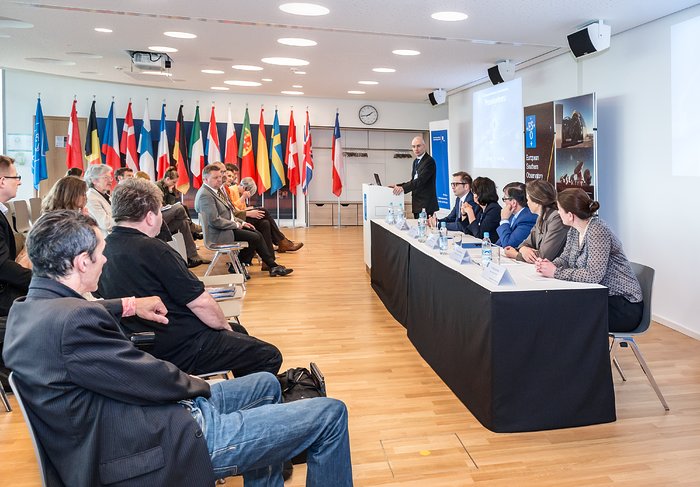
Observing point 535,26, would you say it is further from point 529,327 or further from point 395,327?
point 529,327

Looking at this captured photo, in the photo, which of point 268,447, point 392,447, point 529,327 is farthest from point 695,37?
point 268,447

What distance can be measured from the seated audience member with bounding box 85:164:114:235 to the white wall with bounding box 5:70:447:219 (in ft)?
19.9

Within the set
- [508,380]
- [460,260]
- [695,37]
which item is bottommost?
[508,380]

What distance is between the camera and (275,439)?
6.39ft

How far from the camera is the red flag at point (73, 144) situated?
11.0 metres

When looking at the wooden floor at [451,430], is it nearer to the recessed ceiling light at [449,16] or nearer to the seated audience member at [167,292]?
the seated audience member at [167,292]

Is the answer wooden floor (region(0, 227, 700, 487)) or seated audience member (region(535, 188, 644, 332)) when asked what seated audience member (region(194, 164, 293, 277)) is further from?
seated audience member (region(535, 188, 644, 332))

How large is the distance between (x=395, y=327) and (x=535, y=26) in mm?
3188

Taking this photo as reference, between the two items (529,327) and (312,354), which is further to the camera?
Answer: (312,354)

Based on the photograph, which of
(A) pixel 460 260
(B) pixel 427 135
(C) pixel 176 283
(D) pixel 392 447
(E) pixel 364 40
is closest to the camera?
(C) pixel 176 283

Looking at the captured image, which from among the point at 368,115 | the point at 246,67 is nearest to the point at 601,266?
the point at 246,67

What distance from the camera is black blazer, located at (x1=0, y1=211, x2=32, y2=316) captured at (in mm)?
3562

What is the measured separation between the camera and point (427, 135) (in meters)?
13.9

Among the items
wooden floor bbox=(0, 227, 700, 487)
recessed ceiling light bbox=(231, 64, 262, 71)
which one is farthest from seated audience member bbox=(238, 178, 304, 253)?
wooden floor bbox=(0, 227, 700, 487)
